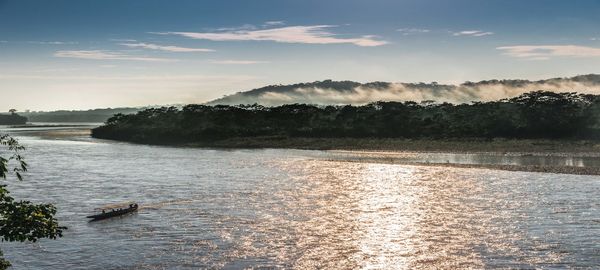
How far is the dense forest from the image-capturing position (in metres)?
133

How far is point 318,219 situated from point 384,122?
370 feet

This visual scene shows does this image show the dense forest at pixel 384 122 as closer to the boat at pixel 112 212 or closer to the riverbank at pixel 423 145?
the riverbank at pixel 423 145

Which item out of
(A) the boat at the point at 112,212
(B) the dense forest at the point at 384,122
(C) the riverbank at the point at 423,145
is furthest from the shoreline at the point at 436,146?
(A) the boat at the point at 112,212

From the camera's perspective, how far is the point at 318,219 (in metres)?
44.1

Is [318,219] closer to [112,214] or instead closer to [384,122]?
[112,214]

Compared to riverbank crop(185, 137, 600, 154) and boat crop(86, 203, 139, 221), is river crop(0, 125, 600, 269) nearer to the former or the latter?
boat crop(86, 203, 139, 221)

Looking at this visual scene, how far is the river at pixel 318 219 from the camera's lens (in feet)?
107

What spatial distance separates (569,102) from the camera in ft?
497

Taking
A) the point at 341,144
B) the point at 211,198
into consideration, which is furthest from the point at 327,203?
the point at 341,144

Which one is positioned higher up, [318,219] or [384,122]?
[384,122]

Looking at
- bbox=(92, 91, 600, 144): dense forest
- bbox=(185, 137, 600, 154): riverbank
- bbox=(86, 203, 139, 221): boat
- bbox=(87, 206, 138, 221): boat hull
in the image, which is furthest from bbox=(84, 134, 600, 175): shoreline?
bbox=(87, 206, 138, 221): boat hull

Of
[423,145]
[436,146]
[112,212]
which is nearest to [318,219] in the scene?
[112,212]

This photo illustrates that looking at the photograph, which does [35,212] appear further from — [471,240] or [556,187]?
[556,187]

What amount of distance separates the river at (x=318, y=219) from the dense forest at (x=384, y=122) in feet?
202
